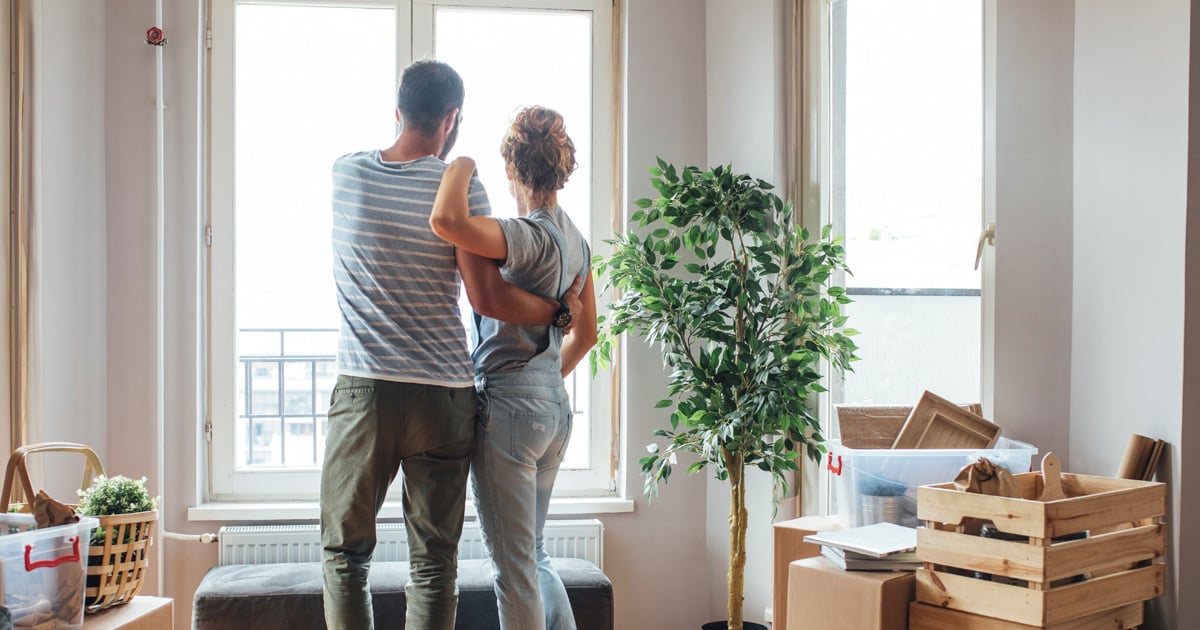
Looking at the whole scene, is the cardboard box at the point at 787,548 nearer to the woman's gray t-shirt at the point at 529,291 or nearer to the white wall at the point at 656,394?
the woman's gray t-shirt at the point at 529,291

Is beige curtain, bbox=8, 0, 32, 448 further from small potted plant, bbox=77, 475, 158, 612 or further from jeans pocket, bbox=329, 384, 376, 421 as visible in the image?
jeans pocket, bbox=329, 384, 376, 421

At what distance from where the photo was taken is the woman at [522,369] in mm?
2055

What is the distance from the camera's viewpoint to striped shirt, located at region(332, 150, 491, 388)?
1.91 meters

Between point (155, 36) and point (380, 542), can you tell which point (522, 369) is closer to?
point (380, 542)

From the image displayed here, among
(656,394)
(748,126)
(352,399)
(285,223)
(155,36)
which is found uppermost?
(155,36)

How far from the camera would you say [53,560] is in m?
1.79

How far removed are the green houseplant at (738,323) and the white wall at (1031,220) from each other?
416 mm

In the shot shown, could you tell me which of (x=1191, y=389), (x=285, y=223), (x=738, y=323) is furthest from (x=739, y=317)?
(x=285, y=223)

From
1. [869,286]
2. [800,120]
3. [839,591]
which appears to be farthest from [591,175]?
[839,591]

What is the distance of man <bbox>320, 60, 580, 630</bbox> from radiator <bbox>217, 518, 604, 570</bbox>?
1114 millimetres

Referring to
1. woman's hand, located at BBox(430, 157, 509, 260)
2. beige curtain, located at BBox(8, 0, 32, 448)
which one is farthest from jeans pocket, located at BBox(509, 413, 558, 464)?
beige curtain, located at BBox(8, 0, 32, 448)

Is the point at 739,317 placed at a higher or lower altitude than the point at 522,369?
higher

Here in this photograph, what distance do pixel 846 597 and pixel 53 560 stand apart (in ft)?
4.89

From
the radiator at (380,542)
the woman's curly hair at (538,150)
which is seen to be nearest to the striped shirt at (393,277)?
the woman's curly hair at (538,150)
